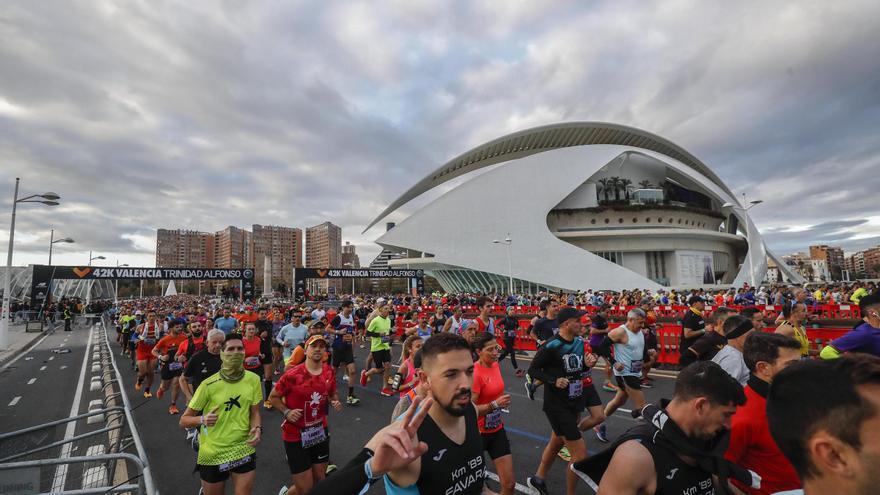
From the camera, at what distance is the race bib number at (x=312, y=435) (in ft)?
12.3

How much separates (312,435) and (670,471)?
3152mm

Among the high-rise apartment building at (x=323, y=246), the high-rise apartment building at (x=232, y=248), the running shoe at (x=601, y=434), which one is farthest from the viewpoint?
the high-rise apartment building at (x=323, y=246)

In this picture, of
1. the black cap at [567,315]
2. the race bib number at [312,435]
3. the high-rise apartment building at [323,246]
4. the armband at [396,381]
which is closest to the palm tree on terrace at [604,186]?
the black cap at [567,315]

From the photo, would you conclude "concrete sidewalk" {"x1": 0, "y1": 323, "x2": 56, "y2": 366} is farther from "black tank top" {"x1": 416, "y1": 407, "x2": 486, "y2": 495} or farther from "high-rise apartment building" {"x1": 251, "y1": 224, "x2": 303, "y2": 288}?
"high-rise apartment building" {"x1": 251, "y1": 224, "x2": 303, "y2": 288}

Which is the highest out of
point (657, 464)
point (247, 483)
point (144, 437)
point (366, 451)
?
point (366, 451)

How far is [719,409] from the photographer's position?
188 centimetres

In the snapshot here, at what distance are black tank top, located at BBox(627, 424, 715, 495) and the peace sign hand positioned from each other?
1067mm

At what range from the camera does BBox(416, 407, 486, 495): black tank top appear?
1.80m

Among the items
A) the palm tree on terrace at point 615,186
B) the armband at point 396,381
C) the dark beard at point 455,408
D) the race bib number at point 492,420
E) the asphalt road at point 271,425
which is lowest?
the asphalt road at point 271,425

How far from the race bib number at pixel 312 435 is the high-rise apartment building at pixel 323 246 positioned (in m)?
144

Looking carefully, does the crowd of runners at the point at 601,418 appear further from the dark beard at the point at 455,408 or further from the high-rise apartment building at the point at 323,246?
the high-rise apartment building at the point at 323,246

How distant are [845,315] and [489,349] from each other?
15.9m

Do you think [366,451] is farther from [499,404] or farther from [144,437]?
[144,437]

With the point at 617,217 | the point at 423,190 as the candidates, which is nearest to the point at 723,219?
the point at 617,217
